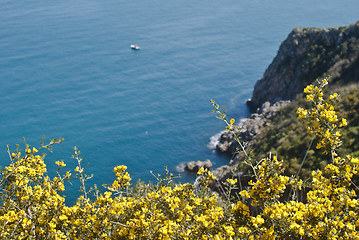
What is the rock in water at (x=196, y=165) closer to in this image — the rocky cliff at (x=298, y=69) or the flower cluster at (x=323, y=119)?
the rocky cliff at (x=298, y=69)

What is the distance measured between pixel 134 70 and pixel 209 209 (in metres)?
61.1

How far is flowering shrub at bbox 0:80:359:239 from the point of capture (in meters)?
6.68

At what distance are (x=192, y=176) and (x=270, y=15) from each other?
70971mm

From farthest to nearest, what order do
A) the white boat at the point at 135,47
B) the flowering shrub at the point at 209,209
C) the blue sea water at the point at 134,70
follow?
the white boat at the point at 135,47 < the blue sea water at the point at 134,70 < the flowering shrub at the point at 209,209

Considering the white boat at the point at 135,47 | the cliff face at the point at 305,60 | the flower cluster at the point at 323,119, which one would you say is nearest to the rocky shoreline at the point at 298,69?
the cliff face at the point at 305,60

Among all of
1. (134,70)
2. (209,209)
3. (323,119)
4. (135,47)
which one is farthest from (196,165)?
(135,47)

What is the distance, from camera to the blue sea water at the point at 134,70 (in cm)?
4581

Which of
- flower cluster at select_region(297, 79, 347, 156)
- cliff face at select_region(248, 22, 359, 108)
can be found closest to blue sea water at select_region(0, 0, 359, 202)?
cliff face at select_region(248, 22, 359, 108)

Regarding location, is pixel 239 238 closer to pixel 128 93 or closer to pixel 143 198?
pixel 143 198

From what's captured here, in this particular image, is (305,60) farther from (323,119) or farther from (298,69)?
(323,119)

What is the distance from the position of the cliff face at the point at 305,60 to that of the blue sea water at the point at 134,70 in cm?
488

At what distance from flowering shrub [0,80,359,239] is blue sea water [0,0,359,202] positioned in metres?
29.8

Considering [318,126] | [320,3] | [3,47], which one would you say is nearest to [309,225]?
[318,126]

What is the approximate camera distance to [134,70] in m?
67.3
